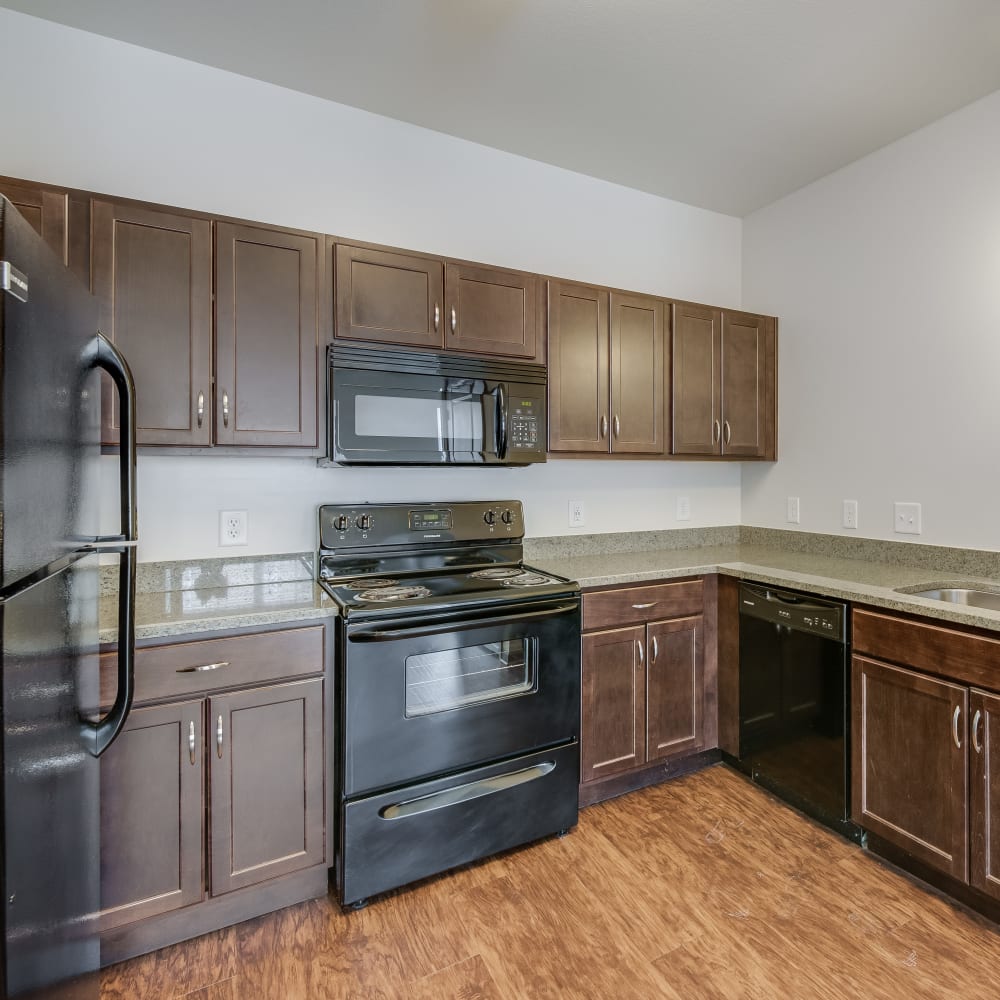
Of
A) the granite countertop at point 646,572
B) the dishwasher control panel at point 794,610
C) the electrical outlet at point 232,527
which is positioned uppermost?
the electrical outlet at point 232,527

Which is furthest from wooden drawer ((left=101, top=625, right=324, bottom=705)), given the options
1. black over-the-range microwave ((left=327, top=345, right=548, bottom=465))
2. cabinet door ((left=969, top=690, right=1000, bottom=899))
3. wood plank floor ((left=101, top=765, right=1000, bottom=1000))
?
cabinet door ((left=969, top=690, right=1000, bottom=899))

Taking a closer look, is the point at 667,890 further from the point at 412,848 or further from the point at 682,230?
the point at 682,230

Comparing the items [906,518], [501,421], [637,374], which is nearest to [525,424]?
[501,421]

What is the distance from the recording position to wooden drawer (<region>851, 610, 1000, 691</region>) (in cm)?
162

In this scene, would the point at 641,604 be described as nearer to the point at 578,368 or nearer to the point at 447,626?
the point at 447,626

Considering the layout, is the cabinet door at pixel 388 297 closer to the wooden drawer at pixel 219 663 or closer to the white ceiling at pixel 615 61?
the white ceiling at pixel 615 61

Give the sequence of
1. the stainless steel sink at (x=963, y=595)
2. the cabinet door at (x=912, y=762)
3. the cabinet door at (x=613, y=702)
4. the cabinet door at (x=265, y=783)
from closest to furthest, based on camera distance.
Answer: the cabinet door at (x=265, y=783) < the cabinet door at (x=912, y=762) < the stainless steel sink at (x=963, y=595) < the cabinet door at (x=613, y=702)

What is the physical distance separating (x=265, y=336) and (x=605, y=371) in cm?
134

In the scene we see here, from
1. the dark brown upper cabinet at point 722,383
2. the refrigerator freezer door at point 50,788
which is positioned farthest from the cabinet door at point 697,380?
the refrigerator freezer door at point 50,788

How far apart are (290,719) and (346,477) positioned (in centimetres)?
94

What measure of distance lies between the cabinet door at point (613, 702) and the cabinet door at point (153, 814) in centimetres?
130

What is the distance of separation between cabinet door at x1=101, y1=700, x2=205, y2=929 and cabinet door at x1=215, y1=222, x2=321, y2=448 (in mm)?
863

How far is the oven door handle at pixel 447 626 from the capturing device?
1688 millimetres

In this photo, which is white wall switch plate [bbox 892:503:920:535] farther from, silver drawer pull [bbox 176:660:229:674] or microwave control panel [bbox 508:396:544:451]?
silver drawer pull [bbox 176:660:229:674]
